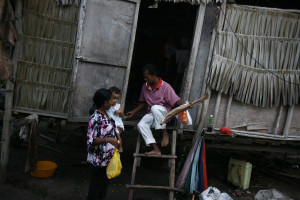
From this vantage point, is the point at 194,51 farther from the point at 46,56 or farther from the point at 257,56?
the point at 46,56

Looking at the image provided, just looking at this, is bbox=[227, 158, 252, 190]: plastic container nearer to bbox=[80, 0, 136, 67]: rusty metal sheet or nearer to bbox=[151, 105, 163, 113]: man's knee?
bbox=[151, 105, 163, 113]: man's knee

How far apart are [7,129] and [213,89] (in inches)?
148

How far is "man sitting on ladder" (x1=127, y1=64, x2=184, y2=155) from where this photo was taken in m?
4.63

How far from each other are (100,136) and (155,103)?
1429 millimetres

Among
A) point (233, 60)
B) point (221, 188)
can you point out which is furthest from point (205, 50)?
point (221, 188)

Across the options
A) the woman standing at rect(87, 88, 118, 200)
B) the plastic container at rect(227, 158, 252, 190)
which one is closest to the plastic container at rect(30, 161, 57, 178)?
the woman standing at rect(87, 88, 118, 200)

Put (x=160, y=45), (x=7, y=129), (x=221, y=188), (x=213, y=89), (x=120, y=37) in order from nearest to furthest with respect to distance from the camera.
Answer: (x=7, y=129)
(x=120, y=37)
(x=213, y=89)
(x=221, y=188)
(x=160, y=45)

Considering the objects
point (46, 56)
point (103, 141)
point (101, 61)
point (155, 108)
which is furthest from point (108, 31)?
point (103, 141)

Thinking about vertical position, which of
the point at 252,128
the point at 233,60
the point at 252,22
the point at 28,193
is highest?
the point at 252,22

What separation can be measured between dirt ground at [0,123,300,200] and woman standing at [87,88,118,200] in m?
1.22

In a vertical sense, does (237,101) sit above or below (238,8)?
below

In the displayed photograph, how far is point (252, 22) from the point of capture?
5.21m

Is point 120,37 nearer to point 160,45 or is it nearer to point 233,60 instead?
point 233,60

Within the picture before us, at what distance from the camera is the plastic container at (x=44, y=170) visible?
17.2ft
